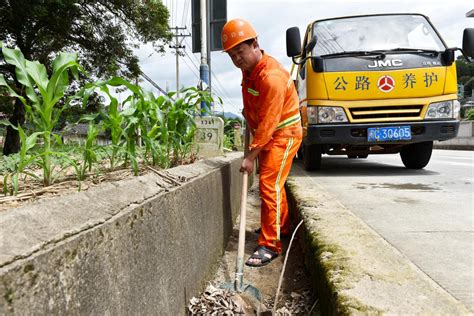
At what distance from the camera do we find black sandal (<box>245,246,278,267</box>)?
7.59 ft

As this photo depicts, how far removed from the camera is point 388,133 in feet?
15.0

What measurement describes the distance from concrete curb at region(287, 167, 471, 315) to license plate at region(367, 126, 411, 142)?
2.68m

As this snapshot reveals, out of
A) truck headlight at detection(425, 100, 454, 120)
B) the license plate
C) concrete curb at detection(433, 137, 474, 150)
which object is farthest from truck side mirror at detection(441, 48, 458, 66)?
concrete curb at detection(433, 137, 474, 150)

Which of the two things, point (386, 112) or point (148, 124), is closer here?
point (148, 124)

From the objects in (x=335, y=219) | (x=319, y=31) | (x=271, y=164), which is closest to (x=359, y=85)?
(x=319, y=31)

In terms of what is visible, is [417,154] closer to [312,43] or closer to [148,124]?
[312,43]

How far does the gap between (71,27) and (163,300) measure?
426 inches

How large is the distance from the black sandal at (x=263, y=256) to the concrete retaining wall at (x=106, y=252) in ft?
1.85

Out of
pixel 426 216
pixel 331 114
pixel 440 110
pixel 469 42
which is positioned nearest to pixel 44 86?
pixel 426 216

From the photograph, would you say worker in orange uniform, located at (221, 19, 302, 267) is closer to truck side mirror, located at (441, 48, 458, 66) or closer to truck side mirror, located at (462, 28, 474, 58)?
truck side mirror, located at (441, 48, 458, 66)

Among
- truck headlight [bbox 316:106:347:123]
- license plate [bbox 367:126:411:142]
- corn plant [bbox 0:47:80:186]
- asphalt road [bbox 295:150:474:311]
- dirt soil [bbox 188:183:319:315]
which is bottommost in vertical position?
dirt soil [bbox 188:183:319:315]

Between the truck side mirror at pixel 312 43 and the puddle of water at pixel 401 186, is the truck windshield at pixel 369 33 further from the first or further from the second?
the puddle of water at pixel 401 186

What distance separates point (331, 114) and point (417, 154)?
1.82 meters

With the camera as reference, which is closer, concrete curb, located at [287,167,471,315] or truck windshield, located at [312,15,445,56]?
concrete curb, located at [287,167,471,315]
